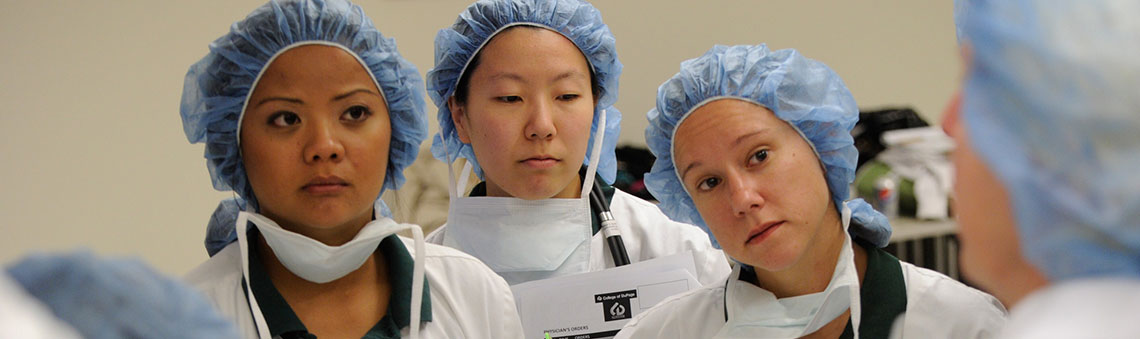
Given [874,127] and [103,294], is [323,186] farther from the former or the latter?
[874,127]

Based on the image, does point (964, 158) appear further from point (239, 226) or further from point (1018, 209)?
point (239, 226)

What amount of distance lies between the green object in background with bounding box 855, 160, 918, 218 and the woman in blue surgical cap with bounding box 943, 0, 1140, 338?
3.53m

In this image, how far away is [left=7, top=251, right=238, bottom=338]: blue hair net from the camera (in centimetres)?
71


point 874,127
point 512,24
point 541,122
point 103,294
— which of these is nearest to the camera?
point 103,294

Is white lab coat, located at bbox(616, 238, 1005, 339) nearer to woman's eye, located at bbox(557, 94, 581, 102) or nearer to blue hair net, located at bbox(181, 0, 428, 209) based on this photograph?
woman's eye, located at bbox(557, 94, 581, 102)

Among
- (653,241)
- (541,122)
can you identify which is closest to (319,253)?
(541,122)

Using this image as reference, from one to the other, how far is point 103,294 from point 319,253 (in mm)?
940

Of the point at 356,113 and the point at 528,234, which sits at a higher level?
the point at 356,113

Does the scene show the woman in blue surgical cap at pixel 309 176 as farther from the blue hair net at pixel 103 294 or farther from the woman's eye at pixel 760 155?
the blue hair net at pixel 103 294

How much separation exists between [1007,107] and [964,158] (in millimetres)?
90

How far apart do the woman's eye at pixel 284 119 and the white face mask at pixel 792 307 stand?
35.1 inches

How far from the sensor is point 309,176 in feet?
5.35

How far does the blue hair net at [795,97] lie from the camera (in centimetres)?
181

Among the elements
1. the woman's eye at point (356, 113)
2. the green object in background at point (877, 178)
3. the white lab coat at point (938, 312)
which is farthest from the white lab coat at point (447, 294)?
Answer: the green object in background at point (877, 178)
